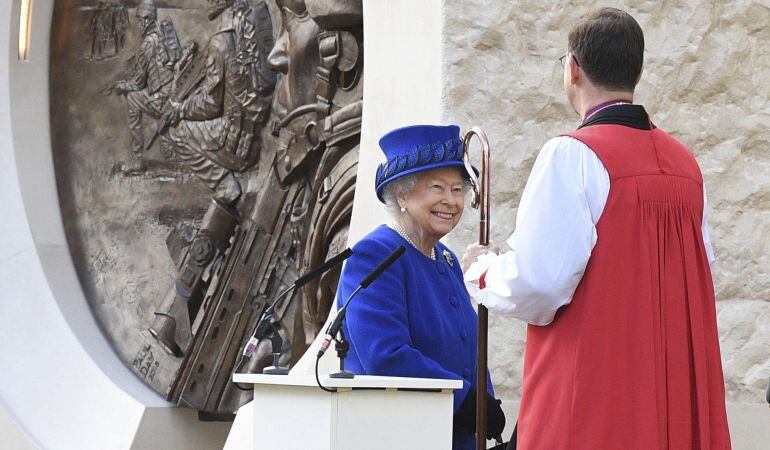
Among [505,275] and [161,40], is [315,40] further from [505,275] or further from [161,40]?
[505,275]

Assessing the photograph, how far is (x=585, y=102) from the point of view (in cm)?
306

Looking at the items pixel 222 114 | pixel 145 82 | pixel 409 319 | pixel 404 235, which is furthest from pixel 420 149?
pixel 145 82

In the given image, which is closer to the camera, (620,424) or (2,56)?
(620,424)

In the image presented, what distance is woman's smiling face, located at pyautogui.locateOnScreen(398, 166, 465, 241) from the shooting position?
12.1ft

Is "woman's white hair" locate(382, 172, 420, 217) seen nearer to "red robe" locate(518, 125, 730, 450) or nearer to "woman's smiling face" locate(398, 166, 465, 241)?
"woman's smiling face" locate(398, 166, 465, 241)

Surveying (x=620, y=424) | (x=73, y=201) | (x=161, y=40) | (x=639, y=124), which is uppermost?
(x=161, y=40)

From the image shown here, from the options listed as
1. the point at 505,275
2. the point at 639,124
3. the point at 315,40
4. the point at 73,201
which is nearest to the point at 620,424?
the point at 505,275

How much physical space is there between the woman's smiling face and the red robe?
738 mm

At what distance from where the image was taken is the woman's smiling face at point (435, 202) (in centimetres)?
368

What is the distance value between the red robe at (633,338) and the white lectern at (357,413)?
0.21 metres

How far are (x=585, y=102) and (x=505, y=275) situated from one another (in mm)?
459

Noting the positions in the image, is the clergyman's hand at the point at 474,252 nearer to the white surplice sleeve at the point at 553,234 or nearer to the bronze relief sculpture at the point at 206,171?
the white surplice sleeve at the point at 553,234

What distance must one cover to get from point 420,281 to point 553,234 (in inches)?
32.7

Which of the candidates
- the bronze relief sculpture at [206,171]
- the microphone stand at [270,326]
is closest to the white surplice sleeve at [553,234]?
the microphone stand at [270,326]
